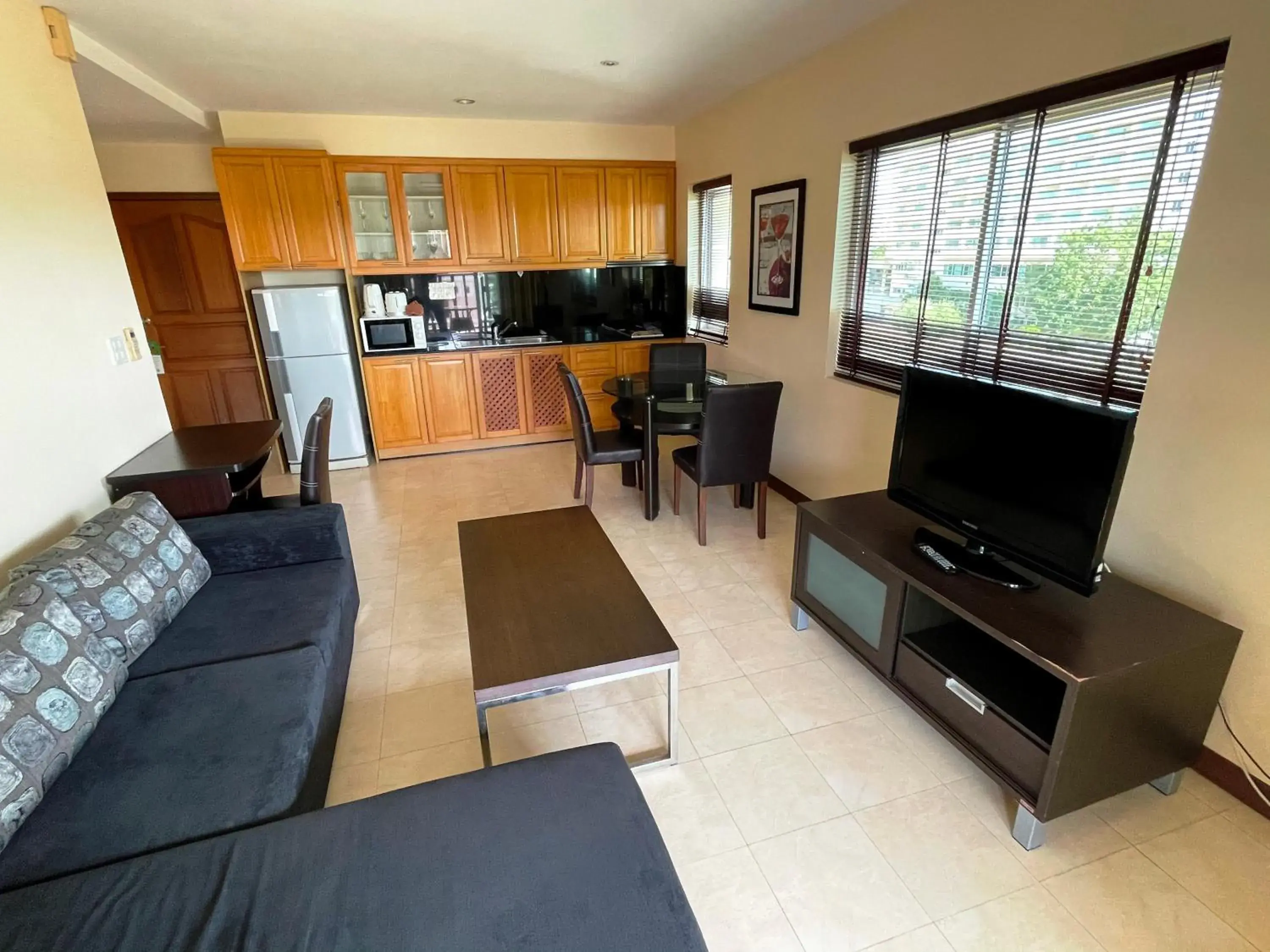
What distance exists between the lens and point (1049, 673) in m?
1.59

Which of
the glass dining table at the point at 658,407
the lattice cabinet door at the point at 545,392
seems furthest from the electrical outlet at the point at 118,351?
the lattice cabinet door at the point at 545,392

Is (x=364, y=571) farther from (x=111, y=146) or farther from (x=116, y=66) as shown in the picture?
(x=111, y=146)

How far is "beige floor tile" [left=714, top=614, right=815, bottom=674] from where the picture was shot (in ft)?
7.79

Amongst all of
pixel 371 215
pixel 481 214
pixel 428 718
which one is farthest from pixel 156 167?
pixel 428 718

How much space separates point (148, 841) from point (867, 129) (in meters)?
3.58

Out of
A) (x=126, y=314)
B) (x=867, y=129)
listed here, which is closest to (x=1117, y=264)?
(x=867, y=129)

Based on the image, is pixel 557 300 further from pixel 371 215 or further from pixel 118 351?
pixel 118 351

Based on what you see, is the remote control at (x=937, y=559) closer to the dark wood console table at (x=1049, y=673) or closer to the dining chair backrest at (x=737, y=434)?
Answer: the dark wood console table at (x=1049, y=673)

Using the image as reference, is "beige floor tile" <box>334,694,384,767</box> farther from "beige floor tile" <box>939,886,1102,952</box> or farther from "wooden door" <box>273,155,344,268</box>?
"wooden door" <box>273,155,344,268</box>

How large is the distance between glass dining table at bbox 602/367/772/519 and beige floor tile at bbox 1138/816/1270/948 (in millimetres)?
2272

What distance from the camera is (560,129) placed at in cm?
476

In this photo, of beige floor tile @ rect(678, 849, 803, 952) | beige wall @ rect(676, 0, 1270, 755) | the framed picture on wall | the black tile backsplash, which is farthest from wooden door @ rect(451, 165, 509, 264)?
beige floor tile @ rect(678, 849, 803, 952)

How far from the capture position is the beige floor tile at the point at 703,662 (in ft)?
7.51

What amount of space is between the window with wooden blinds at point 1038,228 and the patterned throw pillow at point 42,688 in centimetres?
308
